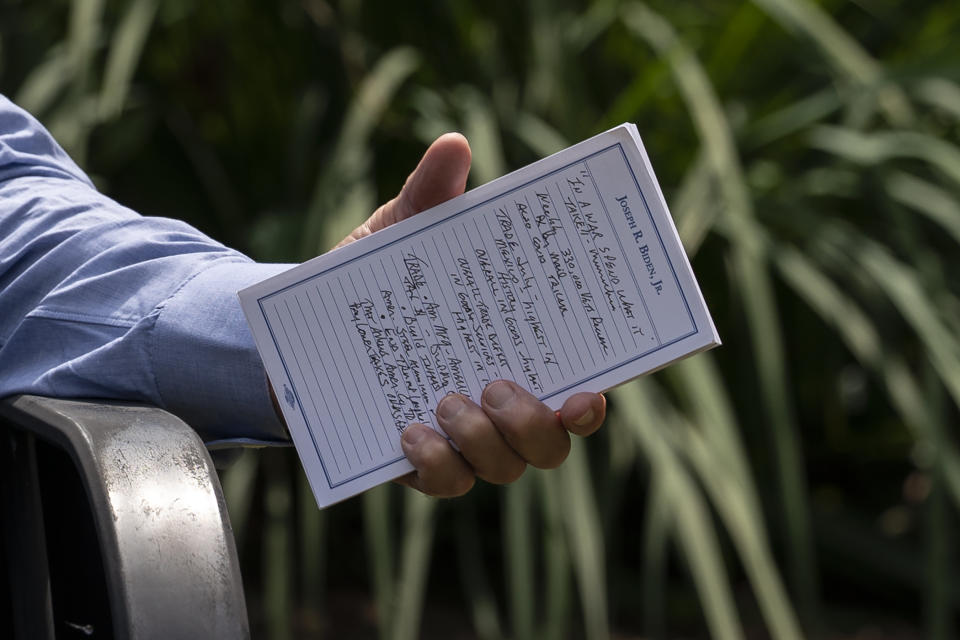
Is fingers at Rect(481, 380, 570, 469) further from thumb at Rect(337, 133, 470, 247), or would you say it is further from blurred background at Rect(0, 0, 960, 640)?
blurred background at Rect(0, 0, 960, 640)

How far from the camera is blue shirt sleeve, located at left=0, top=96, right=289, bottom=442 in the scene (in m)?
0.46

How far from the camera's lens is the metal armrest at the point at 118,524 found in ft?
1.13

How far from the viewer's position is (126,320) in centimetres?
47

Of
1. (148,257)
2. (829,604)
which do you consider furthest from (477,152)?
(829,604)

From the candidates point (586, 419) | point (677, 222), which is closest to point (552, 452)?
point (586, 419)

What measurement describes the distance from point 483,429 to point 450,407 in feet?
0.06

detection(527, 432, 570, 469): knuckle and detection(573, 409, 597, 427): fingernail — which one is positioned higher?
detection(573, 409, 597, 427): fingernail

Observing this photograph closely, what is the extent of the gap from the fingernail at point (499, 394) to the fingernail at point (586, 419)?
0.03m

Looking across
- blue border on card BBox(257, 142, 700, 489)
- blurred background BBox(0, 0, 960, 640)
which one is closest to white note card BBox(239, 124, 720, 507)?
blue border on card BBox(257, 142, 700, 489)

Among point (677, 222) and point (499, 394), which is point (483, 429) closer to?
point (499, 394)

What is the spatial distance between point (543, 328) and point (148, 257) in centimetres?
19

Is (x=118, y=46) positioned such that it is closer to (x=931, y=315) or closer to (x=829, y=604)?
(x=931, y=315)

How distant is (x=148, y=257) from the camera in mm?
487

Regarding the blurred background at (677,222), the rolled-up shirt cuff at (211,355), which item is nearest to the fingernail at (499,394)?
the rolled-up shirt cuff at (211,355)
